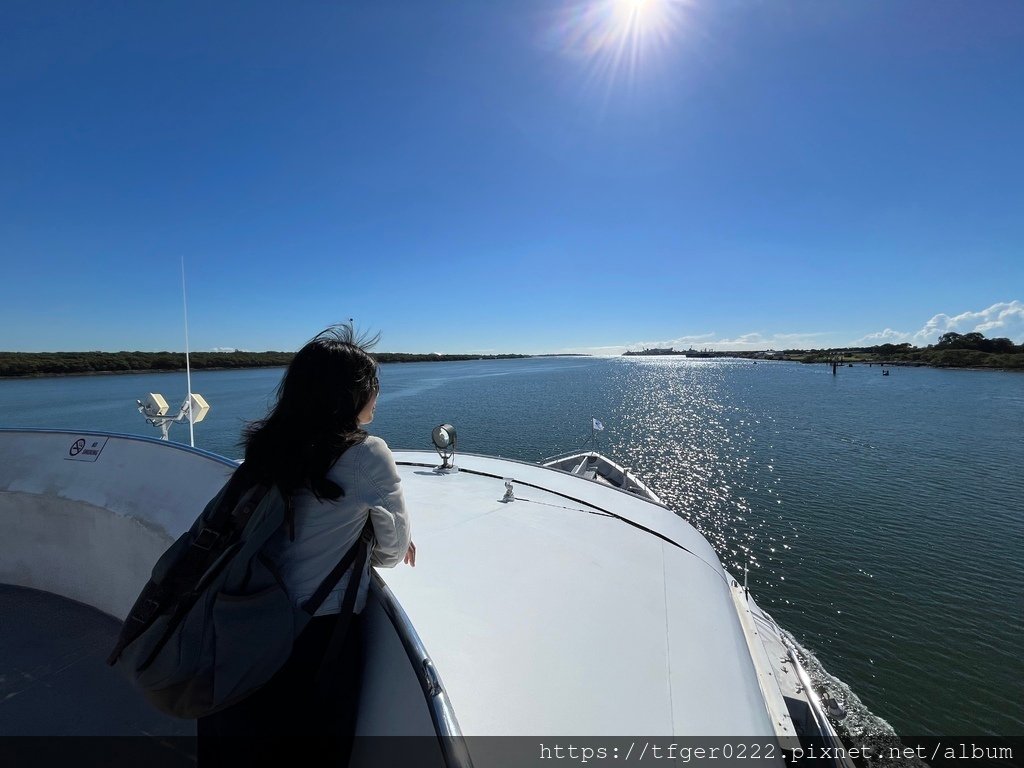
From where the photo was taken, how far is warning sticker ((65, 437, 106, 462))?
423 cm

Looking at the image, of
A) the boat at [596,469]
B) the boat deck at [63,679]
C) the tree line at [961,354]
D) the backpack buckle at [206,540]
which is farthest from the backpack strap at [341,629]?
the tree line at [961,354]

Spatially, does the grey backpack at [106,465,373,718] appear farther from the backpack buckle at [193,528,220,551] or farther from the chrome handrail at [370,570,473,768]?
the chrome handrail at [370,570,473,768]

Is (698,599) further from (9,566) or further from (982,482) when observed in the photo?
(982,482)

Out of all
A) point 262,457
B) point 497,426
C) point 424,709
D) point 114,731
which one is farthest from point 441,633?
point 497,426

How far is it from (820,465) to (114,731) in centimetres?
2184

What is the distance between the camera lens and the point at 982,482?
50.2 feet

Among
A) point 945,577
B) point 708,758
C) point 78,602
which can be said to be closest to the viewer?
point 708,758

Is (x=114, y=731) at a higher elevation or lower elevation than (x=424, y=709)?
lower

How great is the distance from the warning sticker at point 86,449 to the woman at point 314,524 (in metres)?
3.92

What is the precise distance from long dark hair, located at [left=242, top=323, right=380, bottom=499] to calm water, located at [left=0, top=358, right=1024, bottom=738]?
4717mm

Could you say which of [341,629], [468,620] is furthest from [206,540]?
[468,620]

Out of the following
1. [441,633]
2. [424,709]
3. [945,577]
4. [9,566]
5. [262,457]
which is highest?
[262,457]

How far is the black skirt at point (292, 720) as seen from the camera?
164cm

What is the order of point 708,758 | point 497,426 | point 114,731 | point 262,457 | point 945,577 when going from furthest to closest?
1. point 497,426
2. point 945,577
3. point 114,731
4. point 708,758
5. point 262,457
